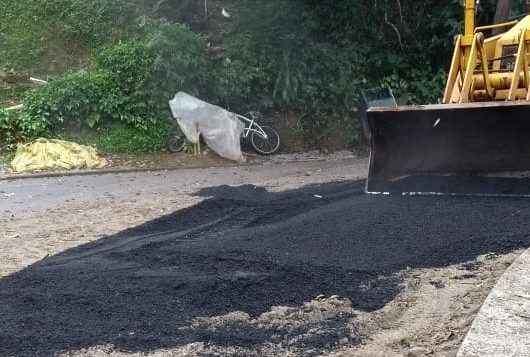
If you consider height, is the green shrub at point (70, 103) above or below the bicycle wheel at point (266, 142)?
above

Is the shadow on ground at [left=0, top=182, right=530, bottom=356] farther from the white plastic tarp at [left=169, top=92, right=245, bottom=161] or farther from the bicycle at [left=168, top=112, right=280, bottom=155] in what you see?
the bicycle at [left=168, top=112, right=280, bottom=155]

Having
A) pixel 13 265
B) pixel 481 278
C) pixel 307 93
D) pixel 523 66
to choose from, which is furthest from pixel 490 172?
pixel 307 93

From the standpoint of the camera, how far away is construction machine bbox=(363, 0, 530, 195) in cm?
693

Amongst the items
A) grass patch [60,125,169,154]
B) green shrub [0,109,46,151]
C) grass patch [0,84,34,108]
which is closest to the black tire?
grass patch [60,125,169,154]

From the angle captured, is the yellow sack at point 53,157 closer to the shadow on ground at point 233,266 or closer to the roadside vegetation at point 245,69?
the roadside vegetation at point 245,69

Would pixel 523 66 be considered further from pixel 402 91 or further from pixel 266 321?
pixel 402 91

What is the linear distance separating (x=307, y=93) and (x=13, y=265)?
744 centimetres

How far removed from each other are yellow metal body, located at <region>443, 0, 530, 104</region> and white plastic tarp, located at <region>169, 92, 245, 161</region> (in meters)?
4.48

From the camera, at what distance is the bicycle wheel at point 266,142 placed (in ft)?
39.6

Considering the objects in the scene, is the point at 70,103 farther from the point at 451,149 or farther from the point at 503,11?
the point at 503,11

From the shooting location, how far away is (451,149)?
7.14m

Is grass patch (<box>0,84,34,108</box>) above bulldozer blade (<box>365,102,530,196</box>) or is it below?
above

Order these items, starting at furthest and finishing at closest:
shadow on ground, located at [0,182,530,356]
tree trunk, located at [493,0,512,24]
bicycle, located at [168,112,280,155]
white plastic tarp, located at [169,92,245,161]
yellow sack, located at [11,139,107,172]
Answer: tree trunk, located at [493,0,512,24] → bicycle, located at [168,112,280,155] → white plastic tarp, located at [169,92,245,161] → yellow sack, located at [11,139,107,172] → shadow on ground, located at [0,182,530,356]

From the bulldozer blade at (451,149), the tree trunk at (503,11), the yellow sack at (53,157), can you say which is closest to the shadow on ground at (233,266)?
the bulldozer blade at (451,149)
